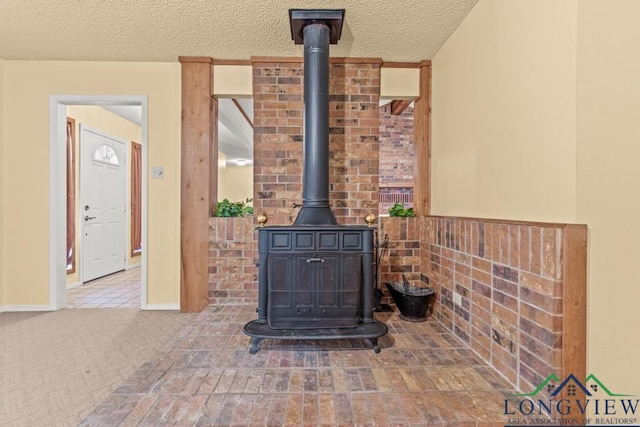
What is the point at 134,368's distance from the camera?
2029mm

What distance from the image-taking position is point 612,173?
4.61 ft

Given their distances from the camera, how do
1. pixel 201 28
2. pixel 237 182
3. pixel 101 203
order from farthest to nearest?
1. pixel 237 182
2. pixel 101 203
3. pixel 201 28

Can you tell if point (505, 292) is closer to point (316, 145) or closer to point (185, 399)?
point (316, 145)

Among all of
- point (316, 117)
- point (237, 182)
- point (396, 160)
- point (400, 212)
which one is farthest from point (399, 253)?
point (237, 182)

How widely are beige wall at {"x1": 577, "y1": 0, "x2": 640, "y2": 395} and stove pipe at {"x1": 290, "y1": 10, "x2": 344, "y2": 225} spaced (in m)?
1.40

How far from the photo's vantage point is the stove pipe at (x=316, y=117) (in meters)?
2.34

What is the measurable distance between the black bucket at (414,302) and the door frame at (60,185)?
230cm

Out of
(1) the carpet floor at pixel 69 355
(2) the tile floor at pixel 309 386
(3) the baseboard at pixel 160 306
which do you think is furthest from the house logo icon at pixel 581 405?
(3) the baseboard at pixel 160 306

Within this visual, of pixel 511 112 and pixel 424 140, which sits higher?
pixel 424 140

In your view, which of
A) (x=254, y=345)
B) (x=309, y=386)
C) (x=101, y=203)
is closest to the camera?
(x=309, y=386)

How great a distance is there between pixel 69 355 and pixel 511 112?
3106 mm

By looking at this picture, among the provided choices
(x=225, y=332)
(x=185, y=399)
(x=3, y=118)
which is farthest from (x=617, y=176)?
(x=3, y=118)

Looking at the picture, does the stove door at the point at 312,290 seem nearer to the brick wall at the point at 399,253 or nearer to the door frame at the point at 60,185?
the brick wall at the point at 399,253

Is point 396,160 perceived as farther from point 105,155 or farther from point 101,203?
point 101,203
